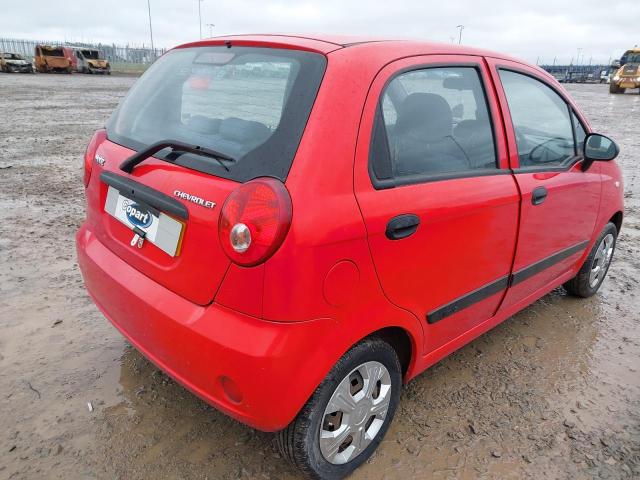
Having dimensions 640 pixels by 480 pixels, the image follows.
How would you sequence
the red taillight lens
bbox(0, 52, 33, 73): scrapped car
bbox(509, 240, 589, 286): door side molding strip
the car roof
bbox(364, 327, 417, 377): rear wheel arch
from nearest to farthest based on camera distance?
the red taillight lens
the car roof
bbox(364, 327, 417, 377): rear wheel arch
bbox(509, 240, 589, 286): door side molding strip
bbox(0, 52, 33, 73): scrapped car

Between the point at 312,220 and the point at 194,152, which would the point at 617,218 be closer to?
the point at 312,220

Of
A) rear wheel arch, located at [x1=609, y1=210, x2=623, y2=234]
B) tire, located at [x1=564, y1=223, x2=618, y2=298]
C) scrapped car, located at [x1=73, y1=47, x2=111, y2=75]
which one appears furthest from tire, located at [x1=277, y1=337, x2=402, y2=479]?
scrapped car, located at [x1=73, y1=47, x2=111, y2=75]

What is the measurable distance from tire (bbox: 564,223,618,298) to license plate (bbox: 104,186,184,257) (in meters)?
2.94

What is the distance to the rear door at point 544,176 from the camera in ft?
8.52

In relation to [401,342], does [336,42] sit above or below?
above

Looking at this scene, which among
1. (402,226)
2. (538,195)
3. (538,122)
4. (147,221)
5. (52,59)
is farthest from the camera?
(52,59)

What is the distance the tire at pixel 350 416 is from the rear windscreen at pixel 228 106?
782mm

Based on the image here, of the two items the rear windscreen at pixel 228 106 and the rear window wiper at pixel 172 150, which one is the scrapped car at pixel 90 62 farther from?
the rear window wiper at pixel 172 150

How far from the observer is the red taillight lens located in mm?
1609

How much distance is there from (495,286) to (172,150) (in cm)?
167

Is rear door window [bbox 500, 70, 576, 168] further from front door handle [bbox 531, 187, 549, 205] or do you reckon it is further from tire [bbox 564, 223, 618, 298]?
tire [bbox 564, 223, 618, 298]

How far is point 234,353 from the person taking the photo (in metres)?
1.69

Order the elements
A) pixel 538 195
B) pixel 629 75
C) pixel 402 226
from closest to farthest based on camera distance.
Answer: pixel 402 226 < pixel 538 195 < pixel 629 75

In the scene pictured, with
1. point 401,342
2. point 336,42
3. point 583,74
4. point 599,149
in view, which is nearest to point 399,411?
point 401,342
